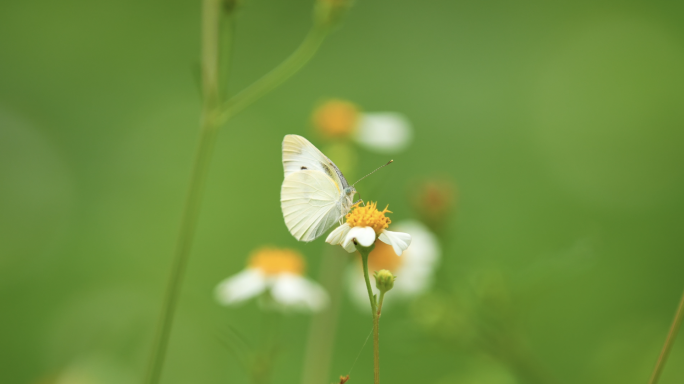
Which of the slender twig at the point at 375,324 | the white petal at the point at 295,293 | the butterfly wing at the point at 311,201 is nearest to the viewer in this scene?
the slender twig at the point at 375,324

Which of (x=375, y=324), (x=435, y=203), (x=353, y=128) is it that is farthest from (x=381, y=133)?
(x=375, y=324)

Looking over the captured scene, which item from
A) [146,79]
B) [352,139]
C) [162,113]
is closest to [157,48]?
[146,79]

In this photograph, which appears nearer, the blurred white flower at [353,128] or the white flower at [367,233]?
the white flower at [367,233]

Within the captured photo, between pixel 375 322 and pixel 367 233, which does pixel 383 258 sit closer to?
pixel 367 233

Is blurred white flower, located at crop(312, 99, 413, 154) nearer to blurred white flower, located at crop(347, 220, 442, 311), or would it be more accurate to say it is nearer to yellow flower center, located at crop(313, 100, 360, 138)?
yellow flower center, located at crop(313, 100, 360, 138)

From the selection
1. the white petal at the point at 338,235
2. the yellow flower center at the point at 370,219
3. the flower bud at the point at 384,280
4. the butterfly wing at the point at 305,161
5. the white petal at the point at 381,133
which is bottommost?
the flower bud at the point at 384,280

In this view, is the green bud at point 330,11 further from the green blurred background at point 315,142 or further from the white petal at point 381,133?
the green blurred background at point 315,142

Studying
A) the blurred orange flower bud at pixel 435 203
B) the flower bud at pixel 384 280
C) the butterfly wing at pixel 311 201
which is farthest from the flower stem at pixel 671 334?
the blurred orange flower bud at pixel 435 203
